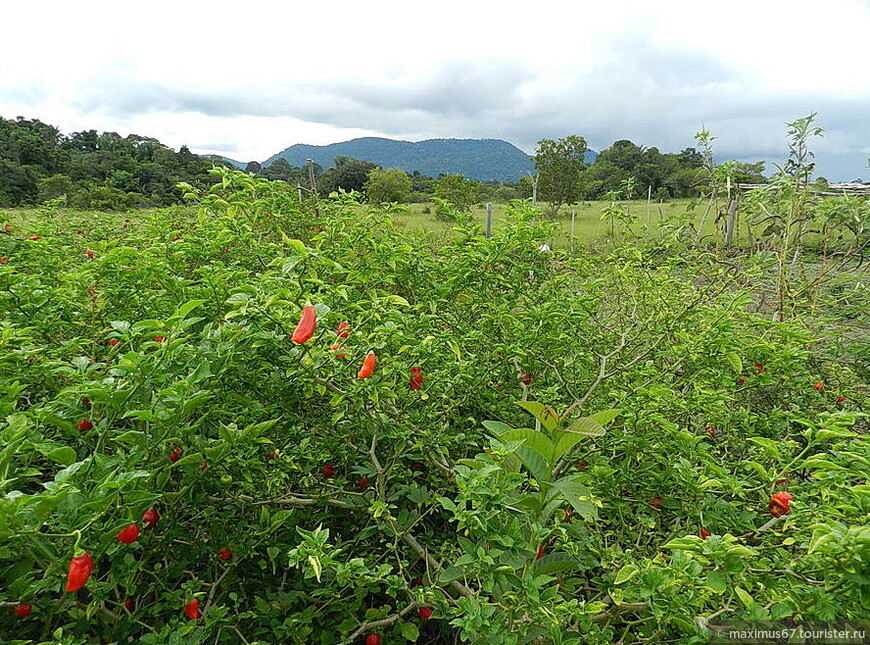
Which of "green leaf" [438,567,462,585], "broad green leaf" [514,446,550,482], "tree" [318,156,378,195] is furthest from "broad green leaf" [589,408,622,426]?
"tree" [318,156,378,195]

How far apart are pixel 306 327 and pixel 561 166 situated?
754 inches

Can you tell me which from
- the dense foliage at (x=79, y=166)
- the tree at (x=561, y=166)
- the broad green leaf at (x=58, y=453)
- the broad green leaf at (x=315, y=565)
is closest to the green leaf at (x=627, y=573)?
the broad green leaf at (x=315, y=565)

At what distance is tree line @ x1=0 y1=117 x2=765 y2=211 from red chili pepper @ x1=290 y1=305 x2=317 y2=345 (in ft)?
40.4

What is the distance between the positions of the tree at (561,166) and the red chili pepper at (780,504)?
18477 mm

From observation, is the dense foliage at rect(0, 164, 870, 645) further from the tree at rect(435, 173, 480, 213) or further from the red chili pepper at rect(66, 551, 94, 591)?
the tree at rect(435, 173, 480, 213)

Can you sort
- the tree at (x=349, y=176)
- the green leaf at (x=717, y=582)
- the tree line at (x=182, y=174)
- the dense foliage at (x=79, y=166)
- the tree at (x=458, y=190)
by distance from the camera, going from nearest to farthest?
the green leaf at (x=717, y=582) → the tree at (x=458, y=190) → the tree line at (x=182, y=174) → the dense foliage at (x=79, y=166) → the tree at (x=349, y=176)

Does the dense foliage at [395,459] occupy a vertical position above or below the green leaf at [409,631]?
above

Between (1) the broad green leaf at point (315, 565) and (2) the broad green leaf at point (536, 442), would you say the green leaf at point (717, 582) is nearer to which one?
(2) the broad green leaf at point (536, 442)

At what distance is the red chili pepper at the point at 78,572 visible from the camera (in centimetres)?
83

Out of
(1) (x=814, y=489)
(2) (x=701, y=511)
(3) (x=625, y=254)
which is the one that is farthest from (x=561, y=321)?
(1) (x=814, y=489)

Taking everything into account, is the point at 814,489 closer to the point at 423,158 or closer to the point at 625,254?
the point at 625,254

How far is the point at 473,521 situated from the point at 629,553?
402mm

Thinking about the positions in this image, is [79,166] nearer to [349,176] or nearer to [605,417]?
[349,176]

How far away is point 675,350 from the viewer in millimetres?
1884
